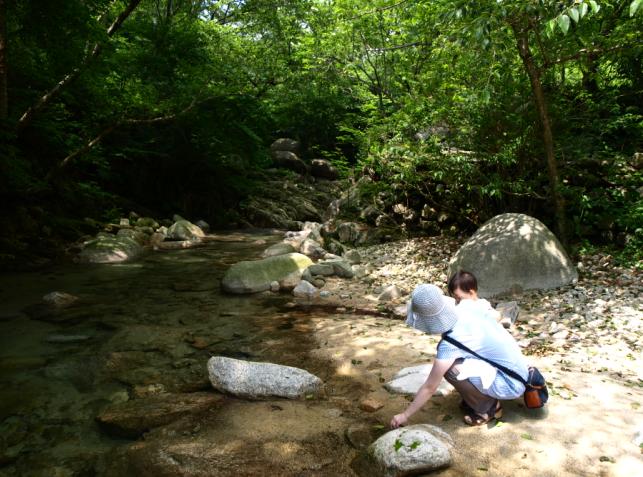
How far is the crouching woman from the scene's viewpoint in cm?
290

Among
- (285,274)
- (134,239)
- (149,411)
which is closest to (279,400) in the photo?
(149,411)

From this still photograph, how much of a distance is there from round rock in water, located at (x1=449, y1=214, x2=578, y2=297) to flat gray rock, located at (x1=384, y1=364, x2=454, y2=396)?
102 inches

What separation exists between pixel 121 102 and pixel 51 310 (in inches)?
260

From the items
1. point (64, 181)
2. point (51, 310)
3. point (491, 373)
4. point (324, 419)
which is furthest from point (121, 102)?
point (491, 373)

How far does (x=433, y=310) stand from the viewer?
9.42 ft

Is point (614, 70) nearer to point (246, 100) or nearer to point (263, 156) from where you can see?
point (246, 100)

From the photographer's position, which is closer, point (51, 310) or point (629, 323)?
point (629, 323)

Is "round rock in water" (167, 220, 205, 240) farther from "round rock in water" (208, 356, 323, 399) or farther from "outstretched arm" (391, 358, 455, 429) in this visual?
"outstretched arm" (391, 358, 455, 429)

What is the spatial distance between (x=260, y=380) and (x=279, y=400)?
0.25m

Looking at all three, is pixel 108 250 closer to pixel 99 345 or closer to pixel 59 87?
pixel 59 87

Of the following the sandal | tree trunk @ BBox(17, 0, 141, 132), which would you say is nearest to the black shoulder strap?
the sandal

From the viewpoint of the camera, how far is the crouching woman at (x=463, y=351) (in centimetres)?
290

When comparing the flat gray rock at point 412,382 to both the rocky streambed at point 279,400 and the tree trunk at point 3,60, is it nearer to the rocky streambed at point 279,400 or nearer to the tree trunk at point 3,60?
the rocky streambed at point 279,400

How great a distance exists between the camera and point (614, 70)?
26.1 feet
